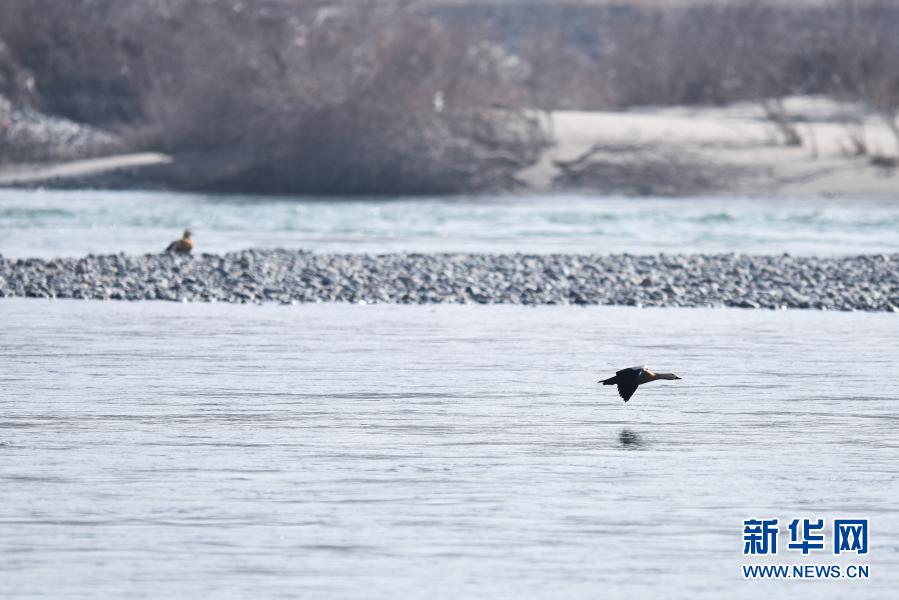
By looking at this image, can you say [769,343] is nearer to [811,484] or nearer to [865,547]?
[811,484]

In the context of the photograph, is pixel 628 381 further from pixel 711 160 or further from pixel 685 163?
pixel 711 160

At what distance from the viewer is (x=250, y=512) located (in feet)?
30.6

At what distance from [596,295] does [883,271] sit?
4439 mm

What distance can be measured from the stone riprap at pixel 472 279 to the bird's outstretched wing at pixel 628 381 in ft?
27.4

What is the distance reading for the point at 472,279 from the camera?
73.3 ft

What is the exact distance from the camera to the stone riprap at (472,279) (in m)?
21.0

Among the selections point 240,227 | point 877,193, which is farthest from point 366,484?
point 877,193

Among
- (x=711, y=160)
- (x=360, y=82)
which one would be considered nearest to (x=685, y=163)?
(x=711, y=160)

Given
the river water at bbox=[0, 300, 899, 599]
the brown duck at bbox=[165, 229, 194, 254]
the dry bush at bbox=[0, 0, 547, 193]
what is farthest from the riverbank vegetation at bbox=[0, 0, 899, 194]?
the river water at bbox=[0, 300, 899, 599]

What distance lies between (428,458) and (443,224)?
80.0 ft

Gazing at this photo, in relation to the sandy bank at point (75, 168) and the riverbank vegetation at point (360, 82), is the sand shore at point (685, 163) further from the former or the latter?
the riverbank vegetation at point (360, 82)

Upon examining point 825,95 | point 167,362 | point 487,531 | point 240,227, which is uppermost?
point 825,95

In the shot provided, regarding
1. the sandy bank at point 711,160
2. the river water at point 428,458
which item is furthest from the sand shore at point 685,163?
the river water at point 428,458

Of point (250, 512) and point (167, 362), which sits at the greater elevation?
point (167, 362)
